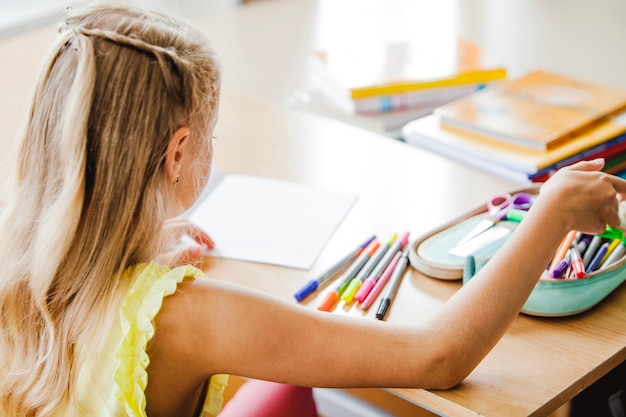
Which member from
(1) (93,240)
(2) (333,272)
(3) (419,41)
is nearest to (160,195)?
(1) (93,240)

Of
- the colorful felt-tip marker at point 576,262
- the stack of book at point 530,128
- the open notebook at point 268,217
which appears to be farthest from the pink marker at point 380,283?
the stack of book at point 530,128

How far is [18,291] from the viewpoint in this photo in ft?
3.12

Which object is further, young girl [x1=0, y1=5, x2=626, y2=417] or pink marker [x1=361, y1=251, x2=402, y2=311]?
pink marker [x1=361, y1=251, x2=402, y2=311]

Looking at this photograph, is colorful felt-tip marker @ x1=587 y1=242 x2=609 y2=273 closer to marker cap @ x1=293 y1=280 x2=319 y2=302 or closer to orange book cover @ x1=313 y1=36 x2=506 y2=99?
marker cap @ x1=293 y1=280 x2=319 y2=302

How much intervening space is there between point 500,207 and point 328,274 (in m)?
0.27

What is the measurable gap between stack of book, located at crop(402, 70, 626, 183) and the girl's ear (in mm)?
629

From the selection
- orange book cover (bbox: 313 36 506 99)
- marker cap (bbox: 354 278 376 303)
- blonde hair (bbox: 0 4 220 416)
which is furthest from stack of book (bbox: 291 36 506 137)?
blonde hair (bbox: 0 4 220 416)

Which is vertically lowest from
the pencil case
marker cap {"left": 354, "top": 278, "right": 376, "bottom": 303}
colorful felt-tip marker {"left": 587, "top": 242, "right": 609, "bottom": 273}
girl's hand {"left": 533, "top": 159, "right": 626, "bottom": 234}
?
marker cap {"left": 354, "top": 278, "right": 376, "bottom": 303}

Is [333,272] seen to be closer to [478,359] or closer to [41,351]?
[478,359]

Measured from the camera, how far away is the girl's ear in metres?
0.92

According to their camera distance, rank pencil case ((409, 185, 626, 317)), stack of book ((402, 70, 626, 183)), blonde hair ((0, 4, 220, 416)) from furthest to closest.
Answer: stack of book ((402, 70, 626, 183)) → pencil case ((409, 185, 626, 317)) → blonde hair ((0, 4, 220, 416))

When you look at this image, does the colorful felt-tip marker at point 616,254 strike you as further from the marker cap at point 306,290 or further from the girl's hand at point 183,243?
the girl's hand at point 183,243

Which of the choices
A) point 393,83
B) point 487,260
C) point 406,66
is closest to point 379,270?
point 487,260

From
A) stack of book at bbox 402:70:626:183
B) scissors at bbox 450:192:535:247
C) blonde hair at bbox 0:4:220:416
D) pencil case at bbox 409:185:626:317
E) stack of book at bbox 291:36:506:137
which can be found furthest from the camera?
stack of book at bbox 291:36:506:137
